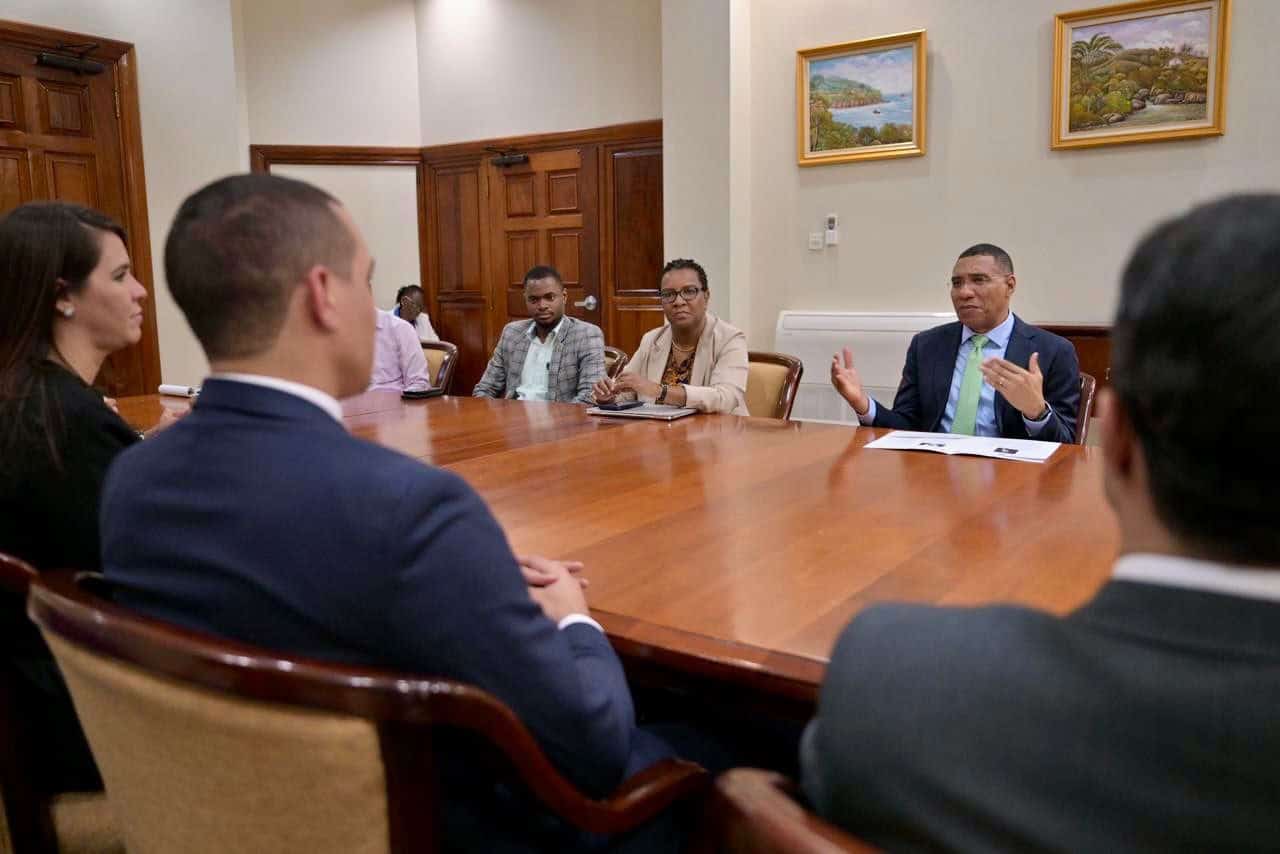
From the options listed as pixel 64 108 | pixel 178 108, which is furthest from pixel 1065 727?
pixel 178 108

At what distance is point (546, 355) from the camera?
14.1ft

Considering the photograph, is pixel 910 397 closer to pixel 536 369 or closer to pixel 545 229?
pixel 536 369

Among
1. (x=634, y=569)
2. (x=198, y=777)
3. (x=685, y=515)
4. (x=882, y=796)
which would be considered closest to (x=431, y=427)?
(x=685, y=515)

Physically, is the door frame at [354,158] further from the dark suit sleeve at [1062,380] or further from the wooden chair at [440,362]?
the dark suit sleeve at [1062,380]

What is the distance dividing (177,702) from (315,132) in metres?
6.74

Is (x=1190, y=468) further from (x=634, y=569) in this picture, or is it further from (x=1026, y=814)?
(x=634, y=569)

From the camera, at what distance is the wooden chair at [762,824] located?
57cm

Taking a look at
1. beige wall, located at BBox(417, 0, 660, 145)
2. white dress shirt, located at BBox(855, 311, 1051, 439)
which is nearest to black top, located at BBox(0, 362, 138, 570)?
white dress shirt, located at BBox(855, 311, 1051, 439)

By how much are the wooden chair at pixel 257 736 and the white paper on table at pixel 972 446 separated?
1.61 m

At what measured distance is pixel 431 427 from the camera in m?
2.90

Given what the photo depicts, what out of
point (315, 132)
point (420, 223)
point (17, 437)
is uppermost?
point (315, 132)

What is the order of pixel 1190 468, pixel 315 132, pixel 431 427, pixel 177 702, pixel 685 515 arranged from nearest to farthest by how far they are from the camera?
pixel 1190 468
pixel 177 702
pixel 685 515
pixel 431 427
pixel 315 132

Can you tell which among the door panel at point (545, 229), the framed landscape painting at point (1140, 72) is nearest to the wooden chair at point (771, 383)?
the framed landscape painting at point (1140, 72)

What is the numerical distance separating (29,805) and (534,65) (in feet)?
19.8
